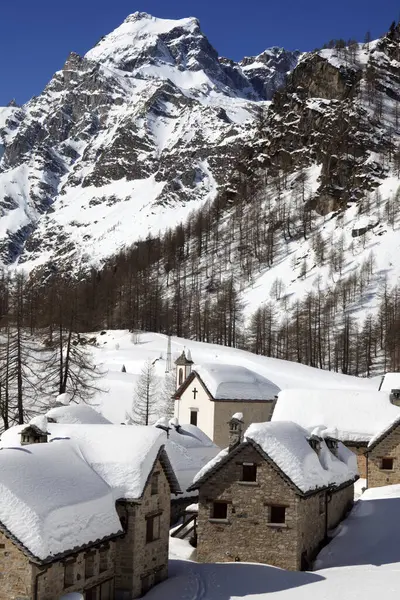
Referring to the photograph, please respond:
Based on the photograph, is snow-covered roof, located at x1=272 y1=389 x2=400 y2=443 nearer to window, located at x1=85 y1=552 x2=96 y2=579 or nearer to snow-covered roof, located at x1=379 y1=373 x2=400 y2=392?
snow-covered roof, located at x1=379 y1=373 x2=400 y2=392

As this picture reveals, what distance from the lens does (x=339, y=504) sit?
38719 millimetres

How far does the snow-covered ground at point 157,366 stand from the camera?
75500mm

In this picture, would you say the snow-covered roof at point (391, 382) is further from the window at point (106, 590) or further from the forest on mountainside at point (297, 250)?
the forest on mountainside at point (297, 250)

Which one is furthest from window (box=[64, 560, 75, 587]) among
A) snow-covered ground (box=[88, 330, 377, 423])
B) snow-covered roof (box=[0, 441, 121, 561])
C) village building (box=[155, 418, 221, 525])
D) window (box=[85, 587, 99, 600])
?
snow-covered ground (box=[88, 330, 377, 423])

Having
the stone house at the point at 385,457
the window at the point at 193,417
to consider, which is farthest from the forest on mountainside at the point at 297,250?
the stone house at the point at 385,457

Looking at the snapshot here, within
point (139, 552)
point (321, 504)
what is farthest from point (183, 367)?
point (139, 552)

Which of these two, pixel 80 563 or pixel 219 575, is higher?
pixel 80 563

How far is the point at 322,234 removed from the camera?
145m

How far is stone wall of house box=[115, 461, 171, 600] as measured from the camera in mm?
27859

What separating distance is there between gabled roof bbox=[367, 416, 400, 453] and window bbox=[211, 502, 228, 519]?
15.6 m

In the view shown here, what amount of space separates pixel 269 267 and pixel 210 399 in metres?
91.4

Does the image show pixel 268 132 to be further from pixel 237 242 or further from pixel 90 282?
pixel 90 282

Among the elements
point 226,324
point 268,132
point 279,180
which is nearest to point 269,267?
point 226,324

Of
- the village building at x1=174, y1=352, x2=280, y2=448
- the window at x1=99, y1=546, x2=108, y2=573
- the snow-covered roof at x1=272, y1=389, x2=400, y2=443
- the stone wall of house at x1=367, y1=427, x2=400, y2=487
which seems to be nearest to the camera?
the window at x1=99, y1=546, x2=108, y2=573
